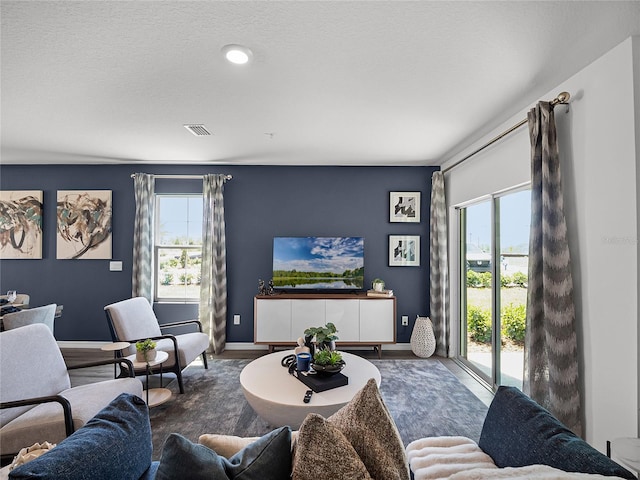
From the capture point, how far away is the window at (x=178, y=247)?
4.42 metres

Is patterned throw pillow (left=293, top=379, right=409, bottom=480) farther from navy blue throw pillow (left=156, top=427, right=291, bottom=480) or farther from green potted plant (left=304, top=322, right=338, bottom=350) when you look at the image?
green potted plant (left=304, top=322, right=338, bottom=350)

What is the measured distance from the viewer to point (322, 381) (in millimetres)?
2146

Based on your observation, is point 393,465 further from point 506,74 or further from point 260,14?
point 506,74

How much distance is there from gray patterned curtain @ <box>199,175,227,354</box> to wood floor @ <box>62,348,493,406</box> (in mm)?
354

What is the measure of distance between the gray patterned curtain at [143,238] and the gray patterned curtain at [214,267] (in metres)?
0.76

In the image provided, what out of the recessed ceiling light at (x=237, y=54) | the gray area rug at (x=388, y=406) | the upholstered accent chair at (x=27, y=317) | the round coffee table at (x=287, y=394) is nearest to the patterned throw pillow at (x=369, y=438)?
the round coffee table at (x=287, y=394)

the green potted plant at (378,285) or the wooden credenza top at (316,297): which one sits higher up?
the green potted plant at (378,285)

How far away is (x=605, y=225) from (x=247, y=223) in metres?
3.76

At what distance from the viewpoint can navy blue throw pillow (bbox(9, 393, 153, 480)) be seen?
0.82m

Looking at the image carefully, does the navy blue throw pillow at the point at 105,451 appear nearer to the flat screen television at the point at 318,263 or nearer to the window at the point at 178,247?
the flat screen television at the point at 318,263

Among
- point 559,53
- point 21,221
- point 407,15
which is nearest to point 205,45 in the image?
point 407,15

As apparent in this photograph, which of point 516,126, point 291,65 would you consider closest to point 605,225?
point 516,126

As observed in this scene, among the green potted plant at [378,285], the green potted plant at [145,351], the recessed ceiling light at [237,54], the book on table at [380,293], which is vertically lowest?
the green potted plant at [145,351]

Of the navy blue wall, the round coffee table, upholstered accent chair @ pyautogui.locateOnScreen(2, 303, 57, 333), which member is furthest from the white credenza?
upholstered accent chair @ pyautogui.locateOnScreen(2, 303, 57, 333)
